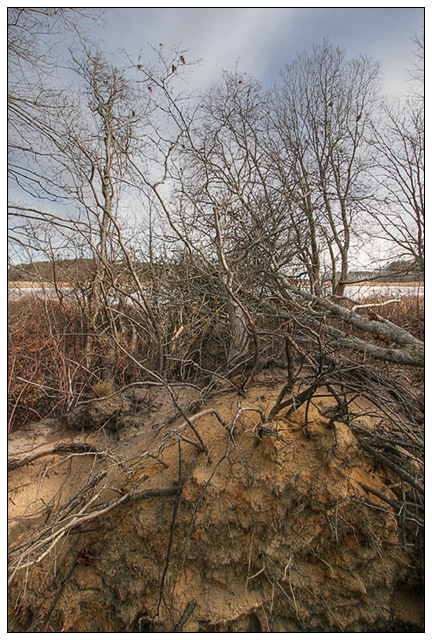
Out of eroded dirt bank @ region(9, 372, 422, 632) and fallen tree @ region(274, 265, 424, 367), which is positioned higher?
fallen tree @ region(274, 265, 424, 367)

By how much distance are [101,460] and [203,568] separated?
151 cm

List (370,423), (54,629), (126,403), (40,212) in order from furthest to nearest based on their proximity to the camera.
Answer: (40,212) < (126,403) < (370,423) < (54,629)

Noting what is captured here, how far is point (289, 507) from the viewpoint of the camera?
248 centimetres

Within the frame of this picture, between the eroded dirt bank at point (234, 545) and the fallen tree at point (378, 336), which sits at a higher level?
the fallen tree at point (378, 336)

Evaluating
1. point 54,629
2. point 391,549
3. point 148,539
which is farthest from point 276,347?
point 54,629

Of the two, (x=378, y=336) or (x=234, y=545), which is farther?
(x=378, y=336)

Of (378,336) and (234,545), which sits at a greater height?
(378,336)

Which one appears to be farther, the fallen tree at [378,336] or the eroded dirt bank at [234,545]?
the fallen tree at [378,336]

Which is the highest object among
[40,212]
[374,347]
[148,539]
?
[40,212]

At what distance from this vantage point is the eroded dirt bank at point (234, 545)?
94.6 inches

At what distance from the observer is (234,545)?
8.26 feet

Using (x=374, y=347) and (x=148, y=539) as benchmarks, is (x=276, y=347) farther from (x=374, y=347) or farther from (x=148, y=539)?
(x=148, y=539)

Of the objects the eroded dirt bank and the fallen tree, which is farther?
the fallen tree

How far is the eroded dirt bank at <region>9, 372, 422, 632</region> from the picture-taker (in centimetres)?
240
